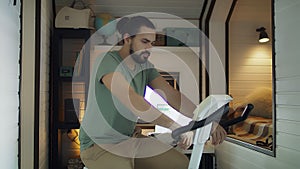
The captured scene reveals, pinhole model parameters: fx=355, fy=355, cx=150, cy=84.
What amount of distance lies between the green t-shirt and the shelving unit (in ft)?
8.36

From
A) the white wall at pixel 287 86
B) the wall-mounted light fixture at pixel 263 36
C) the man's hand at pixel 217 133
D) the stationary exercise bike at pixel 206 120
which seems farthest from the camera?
the wall-mounted light fixture at pixel 263 36

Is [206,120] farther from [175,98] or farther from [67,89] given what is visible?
[67,89]

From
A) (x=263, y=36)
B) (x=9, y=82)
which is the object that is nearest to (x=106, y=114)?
(x=9, y=82)

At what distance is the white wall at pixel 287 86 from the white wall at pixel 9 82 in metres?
2.00

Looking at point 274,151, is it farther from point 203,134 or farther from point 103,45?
point 103,45

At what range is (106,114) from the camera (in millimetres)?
1685

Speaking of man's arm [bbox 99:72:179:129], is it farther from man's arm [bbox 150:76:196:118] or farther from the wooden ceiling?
the wooden ceiling


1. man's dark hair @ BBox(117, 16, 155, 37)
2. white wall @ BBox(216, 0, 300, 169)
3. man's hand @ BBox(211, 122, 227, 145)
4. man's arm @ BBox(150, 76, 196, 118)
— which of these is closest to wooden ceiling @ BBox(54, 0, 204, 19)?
white wall @ BBox(216, 0, 300, 169)

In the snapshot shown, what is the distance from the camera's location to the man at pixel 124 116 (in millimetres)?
1571

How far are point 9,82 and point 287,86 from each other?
6.78ft

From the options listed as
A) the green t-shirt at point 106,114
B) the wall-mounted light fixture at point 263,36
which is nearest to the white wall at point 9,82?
the green t-shirt at point 106,114

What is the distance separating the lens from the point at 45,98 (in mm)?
3953

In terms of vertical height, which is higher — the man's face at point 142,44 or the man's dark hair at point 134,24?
the man's dark hair at point 134,24

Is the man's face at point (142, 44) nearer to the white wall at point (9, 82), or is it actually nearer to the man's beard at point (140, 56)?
the man's beard at point (140, 56)
